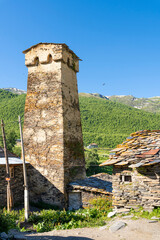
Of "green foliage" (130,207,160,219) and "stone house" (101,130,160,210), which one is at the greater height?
"stone house" (101,130,160,210)

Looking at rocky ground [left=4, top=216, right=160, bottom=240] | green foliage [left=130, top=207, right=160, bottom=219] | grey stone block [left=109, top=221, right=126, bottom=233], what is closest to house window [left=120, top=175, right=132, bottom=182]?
green foliage [left=130, top=207, right=160, bottom=219]

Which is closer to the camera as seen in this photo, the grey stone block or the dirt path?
the dirt path

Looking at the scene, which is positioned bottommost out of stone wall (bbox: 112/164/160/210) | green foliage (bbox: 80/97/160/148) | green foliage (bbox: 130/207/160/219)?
green foliage (bbox: 130/207/160/219)

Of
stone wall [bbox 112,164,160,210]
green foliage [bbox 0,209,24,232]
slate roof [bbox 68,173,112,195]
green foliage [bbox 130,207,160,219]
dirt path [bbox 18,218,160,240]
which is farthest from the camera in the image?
slate roof [bbox 68,173,112,195]

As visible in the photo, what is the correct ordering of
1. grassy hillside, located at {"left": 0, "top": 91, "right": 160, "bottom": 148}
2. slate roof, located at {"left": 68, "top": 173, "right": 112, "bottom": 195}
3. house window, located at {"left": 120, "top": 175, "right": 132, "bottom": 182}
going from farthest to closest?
grassy hillside, located at {"left": 0, "top": 91, "right": 160, "bottom": 148}
slate roof, located at {"left": 68, "top": 173, "right": 112, "bottom": 195}
house window, located at {"left": 120, "top": 175, "right": 132, "bottom": 182}

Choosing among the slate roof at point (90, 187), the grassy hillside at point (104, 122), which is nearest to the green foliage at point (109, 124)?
the grassy hillside at point (104, 122)

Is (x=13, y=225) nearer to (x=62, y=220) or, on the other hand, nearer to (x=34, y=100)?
(x=62, y=220)

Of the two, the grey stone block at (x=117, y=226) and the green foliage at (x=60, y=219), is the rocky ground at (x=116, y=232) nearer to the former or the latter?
the grey stone block at (x=117, y=226)

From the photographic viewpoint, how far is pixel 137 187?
31.3ft

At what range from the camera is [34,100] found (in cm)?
1427

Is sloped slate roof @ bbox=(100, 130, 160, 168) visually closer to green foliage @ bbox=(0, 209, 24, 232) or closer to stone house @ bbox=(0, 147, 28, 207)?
green foliage @ bbox=(0, 209, 24, 232)

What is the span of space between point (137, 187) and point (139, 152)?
4.98ft

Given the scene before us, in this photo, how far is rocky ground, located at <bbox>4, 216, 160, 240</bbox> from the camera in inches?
289

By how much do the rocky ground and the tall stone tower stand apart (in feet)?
14.1
